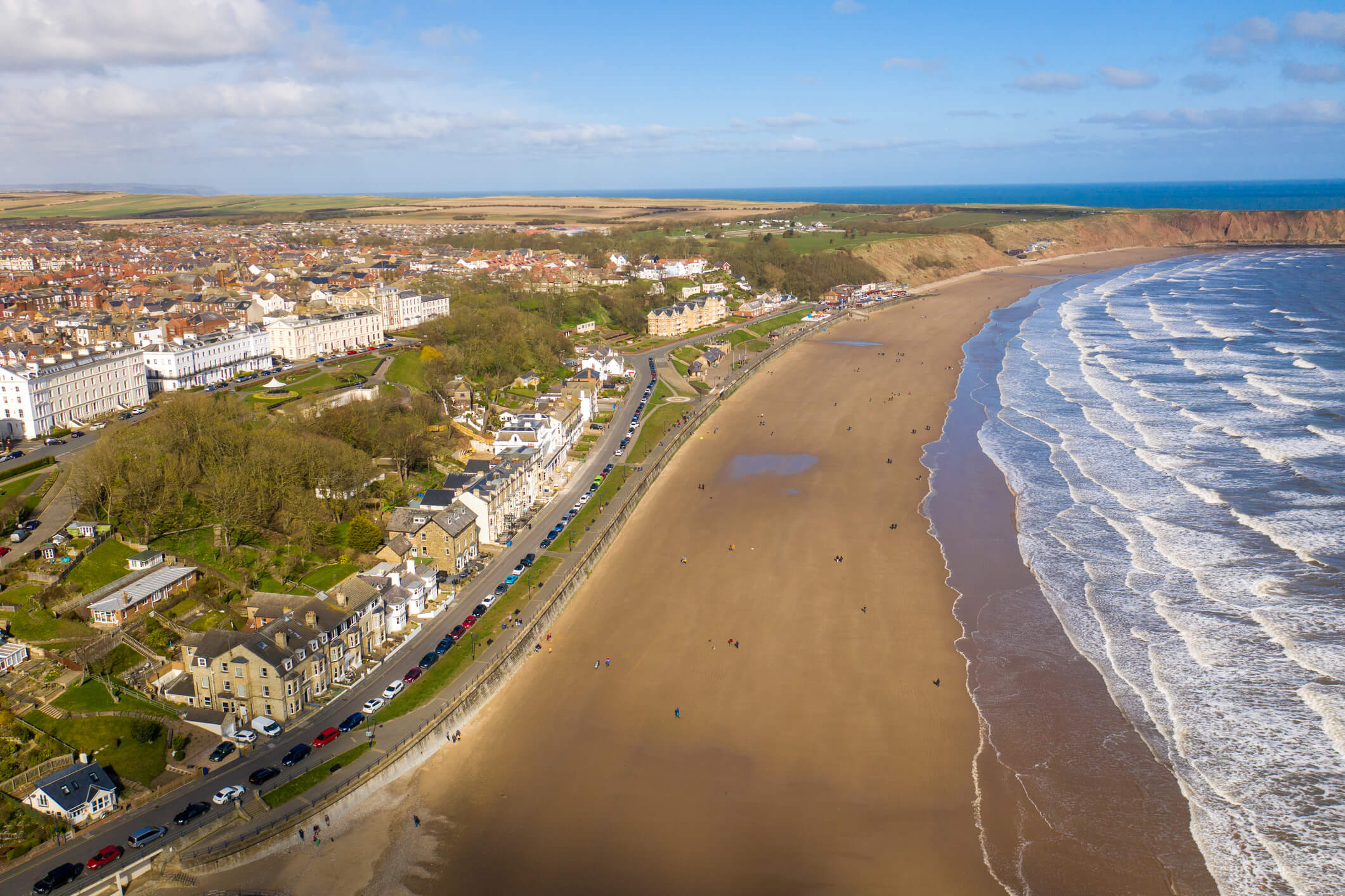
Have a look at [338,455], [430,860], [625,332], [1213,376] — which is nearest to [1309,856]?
[430,860]

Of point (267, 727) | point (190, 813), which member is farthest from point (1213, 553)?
point (190, 813)

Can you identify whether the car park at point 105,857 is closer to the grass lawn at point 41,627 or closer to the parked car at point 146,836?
the parked car at point 146,836

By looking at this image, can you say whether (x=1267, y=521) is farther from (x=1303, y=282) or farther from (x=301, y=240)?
(x=301, y=240)

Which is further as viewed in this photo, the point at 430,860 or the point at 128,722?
the point at 128,722

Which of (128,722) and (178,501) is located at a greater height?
(178,501)

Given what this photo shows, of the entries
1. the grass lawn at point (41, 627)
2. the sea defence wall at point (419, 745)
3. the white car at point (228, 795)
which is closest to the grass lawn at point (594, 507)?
the sea defence wall at point (419, 745)

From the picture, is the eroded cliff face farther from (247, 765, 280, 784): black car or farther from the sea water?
(247, 765, 280, 784): black car

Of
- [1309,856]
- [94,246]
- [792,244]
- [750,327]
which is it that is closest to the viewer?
[1309,856]
